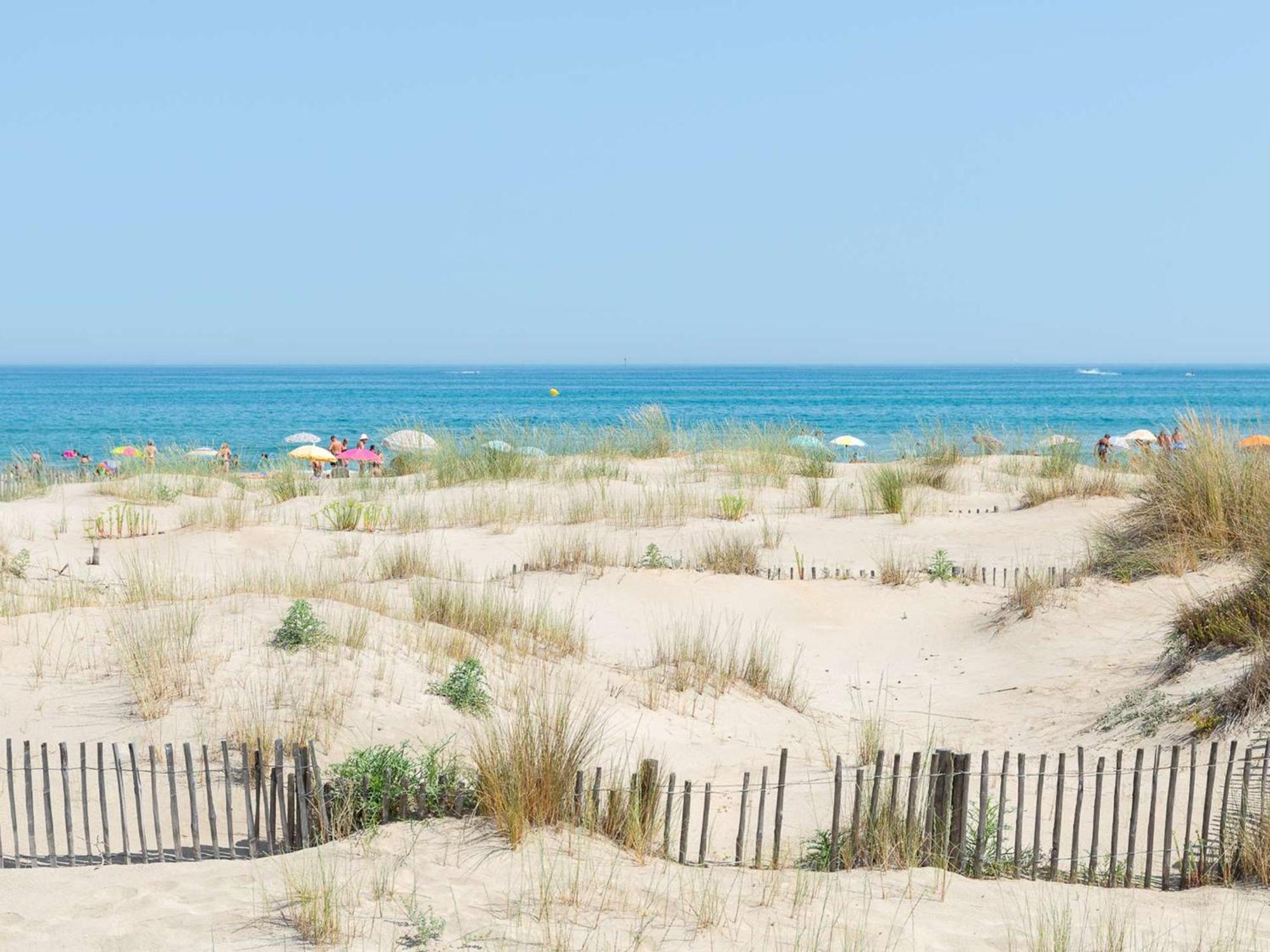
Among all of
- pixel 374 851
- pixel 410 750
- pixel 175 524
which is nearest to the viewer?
pixel 374 851

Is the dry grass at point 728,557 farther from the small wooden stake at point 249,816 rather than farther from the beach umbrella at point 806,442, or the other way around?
the small wooden stake at point 249,816

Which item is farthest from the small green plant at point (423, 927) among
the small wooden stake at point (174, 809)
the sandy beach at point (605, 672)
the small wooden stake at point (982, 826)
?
the small wooden stake at point (982, 826)

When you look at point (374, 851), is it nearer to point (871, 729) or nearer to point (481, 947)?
point (481, 947)

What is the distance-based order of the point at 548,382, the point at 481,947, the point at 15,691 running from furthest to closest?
the point at 548,382
the point at 15,691
the point at 481,947

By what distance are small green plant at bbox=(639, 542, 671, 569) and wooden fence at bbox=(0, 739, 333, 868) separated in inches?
240

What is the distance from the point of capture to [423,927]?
14.6 feet

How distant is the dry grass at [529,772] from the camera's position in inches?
217

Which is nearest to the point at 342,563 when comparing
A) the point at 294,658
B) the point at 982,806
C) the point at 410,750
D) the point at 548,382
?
the point at 294,658

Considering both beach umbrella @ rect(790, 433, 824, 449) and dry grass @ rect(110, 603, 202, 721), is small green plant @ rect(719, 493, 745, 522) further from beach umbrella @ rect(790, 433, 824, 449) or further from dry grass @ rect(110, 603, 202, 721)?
dry grass @ rect(110, 603, 202, 721)

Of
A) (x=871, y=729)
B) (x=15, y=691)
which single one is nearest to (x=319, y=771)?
(x=15, y=691)

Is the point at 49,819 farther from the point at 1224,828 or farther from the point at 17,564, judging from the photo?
the point at 17,564

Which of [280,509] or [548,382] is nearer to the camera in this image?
[280,509]

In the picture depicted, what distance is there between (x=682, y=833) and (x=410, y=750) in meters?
1.73

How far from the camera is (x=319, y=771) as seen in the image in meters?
5.59
